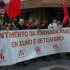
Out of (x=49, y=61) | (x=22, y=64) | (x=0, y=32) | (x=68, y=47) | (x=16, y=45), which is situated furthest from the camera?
(x=68, y=47)

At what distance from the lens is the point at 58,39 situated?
11.7 m

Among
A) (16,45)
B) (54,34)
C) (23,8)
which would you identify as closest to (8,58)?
(16,45)

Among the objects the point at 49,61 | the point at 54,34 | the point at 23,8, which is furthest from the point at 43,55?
the point at 23,8

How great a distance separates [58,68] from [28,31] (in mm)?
1795

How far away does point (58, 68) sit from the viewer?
9734 millimetres

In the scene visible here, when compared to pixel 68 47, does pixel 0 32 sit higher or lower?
higher

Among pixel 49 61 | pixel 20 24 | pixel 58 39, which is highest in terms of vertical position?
pixel 20 24

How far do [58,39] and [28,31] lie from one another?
1920 millimetres

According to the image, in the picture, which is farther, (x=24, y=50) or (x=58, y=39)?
(x=58, y=39)

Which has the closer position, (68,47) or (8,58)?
(8,58)

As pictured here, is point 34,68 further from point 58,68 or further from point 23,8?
point 23,8

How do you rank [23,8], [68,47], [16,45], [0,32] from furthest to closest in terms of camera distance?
[23,8]
[68,47]
[16,45]
[0,32]

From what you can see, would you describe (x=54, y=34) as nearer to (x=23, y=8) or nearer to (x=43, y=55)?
(x=43, y=55)

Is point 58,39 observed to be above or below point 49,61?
above
